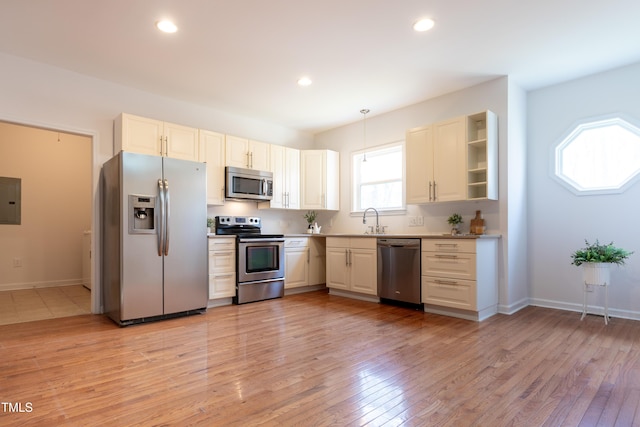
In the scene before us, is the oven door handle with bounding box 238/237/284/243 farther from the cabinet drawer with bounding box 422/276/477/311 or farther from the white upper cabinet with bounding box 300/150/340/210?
the cabinet drawer with bounding box 422/276/477/311

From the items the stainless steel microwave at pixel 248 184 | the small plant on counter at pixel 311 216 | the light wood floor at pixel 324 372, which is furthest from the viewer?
the small plant on counter at pixel 311 216

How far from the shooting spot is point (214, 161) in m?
4.64

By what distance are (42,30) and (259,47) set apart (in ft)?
6.07

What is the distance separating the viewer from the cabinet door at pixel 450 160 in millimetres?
4035

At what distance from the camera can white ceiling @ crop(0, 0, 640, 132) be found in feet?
9.00

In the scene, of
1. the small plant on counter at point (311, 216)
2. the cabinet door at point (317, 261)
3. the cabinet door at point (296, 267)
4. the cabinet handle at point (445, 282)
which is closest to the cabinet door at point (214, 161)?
the cabinet door at point (296, 267)

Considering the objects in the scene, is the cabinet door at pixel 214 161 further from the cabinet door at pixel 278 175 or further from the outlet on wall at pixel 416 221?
the outlet on wall at pixel 416 221

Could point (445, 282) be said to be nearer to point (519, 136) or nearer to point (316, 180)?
point (519, 136)

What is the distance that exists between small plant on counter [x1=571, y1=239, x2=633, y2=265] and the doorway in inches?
247

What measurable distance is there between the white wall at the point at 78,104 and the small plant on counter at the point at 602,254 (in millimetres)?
4821

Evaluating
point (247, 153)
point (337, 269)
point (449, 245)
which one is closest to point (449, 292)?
point (449, 245)

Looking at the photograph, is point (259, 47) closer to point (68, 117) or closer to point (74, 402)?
point (68, 117)

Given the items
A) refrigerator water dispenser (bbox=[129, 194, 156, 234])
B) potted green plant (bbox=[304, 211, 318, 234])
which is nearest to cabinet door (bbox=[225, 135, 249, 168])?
refrigerator water dispenser (bbox=[129, 194, 156, 234])

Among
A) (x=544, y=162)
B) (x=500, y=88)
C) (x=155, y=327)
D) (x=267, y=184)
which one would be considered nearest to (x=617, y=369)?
(x=544, y=162)
